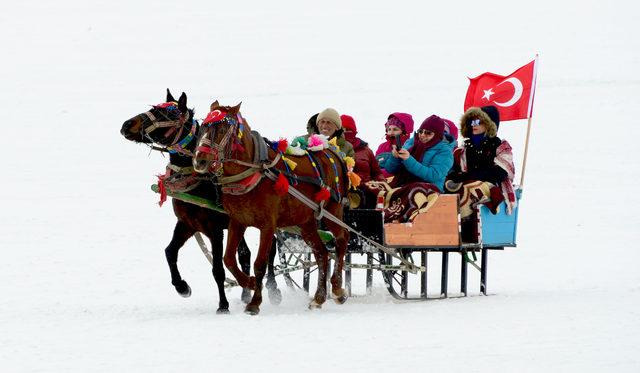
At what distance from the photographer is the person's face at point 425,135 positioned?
40.0 ft

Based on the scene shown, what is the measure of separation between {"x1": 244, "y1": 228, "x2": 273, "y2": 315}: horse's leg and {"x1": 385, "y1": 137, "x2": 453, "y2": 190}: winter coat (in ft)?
6.16

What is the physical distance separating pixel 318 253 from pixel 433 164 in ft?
4.51

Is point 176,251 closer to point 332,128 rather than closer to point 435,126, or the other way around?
point 332,128

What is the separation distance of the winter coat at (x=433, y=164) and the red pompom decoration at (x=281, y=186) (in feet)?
5.49

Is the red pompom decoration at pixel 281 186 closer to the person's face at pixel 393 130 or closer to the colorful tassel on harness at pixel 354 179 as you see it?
the colorful tassel on harness at pixel 354 179

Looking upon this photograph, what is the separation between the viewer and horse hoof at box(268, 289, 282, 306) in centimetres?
1205

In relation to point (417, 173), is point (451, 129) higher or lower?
higher

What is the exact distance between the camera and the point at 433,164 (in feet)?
39.8

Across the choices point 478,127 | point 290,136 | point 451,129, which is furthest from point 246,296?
point 290,136

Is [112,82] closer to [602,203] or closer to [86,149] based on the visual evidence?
[86,149]

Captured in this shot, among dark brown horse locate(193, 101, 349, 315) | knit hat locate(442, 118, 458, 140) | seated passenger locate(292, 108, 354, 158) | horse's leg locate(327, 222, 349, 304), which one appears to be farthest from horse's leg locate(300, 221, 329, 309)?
knit hat locate(442, 118, 458, 140)

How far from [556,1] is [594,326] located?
44.9 metres

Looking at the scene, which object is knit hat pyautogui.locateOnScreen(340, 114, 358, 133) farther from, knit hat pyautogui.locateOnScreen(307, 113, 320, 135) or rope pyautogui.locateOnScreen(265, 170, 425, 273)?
rope pyautogui.locateOnScreen(265, 170, 425, 273)

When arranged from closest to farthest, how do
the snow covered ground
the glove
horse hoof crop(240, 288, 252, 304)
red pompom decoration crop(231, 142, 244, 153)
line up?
1. the snow covered ground
2. red pompom decoration crop(231, 142, 244, 153)
3. horse hoof crop(240, 288, 252, 304)
4. the glove
